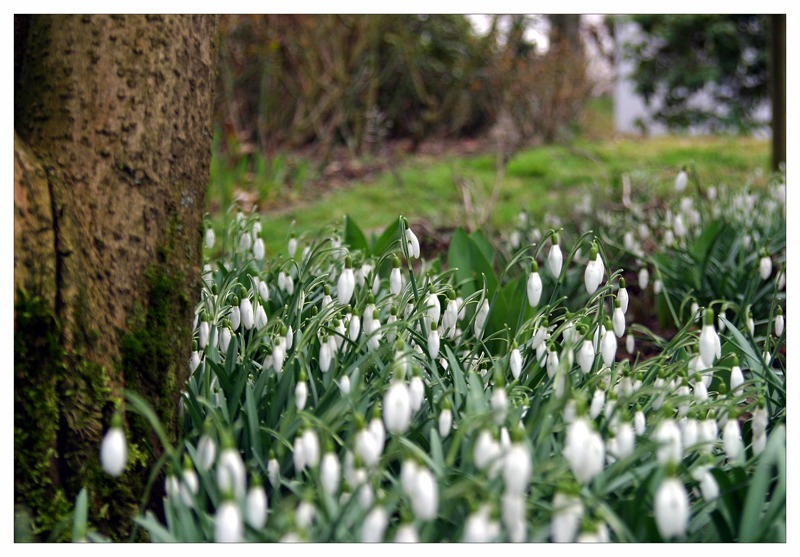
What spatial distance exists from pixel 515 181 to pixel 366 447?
254 inches

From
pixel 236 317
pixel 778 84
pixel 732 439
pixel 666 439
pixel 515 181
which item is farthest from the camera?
pixel 515 181

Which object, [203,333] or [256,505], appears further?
[203,333]

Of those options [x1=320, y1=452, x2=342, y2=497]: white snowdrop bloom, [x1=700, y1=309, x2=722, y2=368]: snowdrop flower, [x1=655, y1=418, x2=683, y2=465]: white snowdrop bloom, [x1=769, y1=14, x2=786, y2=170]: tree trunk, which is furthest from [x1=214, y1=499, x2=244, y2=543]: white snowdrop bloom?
[x1=769, y1=14, x2=786, y2=170]: tree trunk

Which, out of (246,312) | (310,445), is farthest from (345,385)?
(246,312)

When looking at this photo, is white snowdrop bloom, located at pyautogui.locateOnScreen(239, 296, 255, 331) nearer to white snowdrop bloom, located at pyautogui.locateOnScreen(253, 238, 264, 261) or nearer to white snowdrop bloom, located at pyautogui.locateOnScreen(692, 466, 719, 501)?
white snowdrop bloom, located at pyautogui.locateOnScreen(253, 238, 264, 261)

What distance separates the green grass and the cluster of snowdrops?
2963mm

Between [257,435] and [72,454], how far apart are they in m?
0.41

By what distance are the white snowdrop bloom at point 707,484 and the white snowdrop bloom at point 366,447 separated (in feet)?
2.12

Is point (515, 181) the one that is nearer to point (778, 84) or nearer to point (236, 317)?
point (778, 84)

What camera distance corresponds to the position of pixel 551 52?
10.6m

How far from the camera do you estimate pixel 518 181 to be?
7.63 metres
